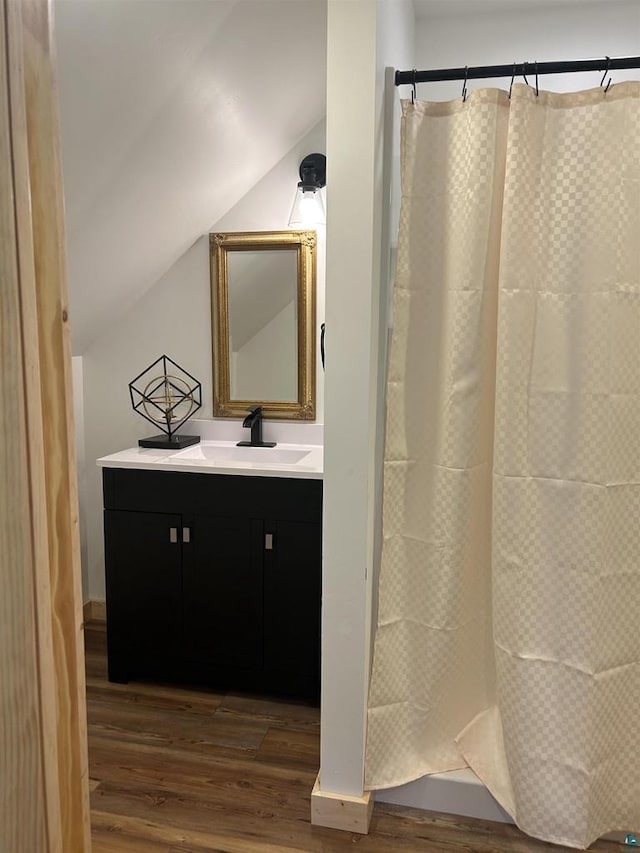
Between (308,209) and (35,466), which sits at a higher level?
(308,209)

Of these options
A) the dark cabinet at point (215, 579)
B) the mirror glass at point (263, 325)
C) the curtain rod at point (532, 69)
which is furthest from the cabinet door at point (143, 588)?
the curtain rod at point (532, 69)

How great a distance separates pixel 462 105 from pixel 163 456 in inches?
64.2

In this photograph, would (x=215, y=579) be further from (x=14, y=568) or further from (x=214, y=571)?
(x=14, y=568)

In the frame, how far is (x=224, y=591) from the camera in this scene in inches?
97.0

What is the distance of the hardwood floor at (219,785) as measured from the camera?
1802 millimetres

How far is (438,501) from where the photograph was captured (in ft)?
5.89

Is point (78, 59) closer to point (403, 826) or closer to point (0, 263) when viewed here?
point (0, 263)

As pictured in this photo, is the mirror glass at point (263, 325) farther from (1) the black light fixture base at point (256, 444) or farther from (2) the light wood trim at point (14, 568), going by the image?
(2) the light wood trim at point (14, 568)

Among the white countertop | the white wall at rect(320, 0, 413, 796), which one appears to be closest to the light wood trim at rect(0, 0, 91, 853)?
the white wall at rect(320, 0, 413, 796)

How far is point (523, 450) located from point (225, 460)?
1253 millimetres

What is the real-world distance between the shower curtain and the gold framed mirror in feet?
3.37

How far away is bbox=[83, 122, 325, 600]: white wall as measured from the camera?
2.73 meters

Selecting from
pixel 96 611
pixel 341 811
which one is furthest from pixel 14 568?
pixel 96 611

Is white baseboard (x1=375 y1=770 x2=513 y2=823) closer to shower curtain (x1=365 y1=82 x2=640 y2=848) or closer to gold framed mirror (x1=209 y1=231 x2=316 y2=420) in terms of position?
shower curtain (x1=365 y1=82 x2=640 y2=848)
